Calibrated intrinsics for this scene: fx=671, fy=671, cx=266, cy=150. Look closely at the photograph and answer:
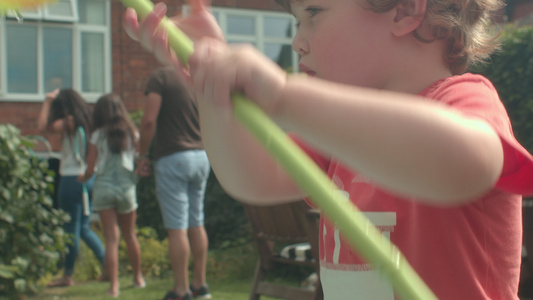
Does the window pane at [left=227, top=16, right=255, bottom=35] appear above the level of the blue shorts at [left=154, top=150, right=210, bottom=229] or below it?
above

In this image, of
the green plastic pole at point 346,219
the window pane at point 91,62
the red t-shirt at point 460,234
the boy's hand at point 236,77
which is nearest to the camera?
the green plastic pole at point 346,219

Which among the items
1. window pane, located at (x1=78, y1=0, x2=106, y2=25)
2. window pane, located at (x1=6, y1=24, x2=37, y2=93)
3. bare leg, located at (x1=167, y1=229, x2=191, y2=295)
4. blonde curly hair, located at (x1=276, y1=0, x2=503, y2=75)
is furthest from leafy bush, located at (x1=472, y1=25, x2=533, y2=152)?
window pane, located at (x1=6, y1=24, x2=37, y2=93)

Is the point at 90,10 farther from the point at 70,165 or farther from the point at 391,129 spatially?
the point at 391,129

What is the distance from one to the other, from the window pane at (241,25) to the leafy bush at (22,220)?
23.2 ft

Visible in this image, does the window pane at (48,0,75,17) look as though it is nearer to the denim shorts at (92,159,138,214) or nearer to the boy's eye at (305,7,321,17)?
the denim shorts at (92,159,138,214)

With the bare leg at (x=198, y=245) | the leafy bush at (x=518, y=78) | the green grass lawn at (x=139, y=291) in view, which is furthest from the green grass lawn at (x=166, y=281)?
the leafy bush at (x=518, y=78)

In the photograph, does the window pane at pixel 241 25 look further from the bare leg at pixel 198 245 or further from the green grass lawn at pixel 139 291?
the bare leg at pixel 198 245

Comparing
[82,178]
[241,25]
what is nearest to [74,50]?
[241,25]

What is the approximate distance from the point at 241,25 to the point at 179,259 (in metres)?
7.47

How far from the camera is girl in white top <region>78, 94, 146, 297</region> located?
18.6 ft

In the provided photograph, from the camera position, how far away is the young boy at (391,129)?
91cm

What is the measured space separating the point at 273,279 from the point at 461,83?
5.12 metres

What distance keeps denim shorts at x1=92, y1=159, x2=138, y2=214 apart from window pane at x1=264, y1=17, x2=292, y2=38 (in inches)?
266

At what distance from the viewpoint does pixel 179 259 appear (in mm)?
5059
